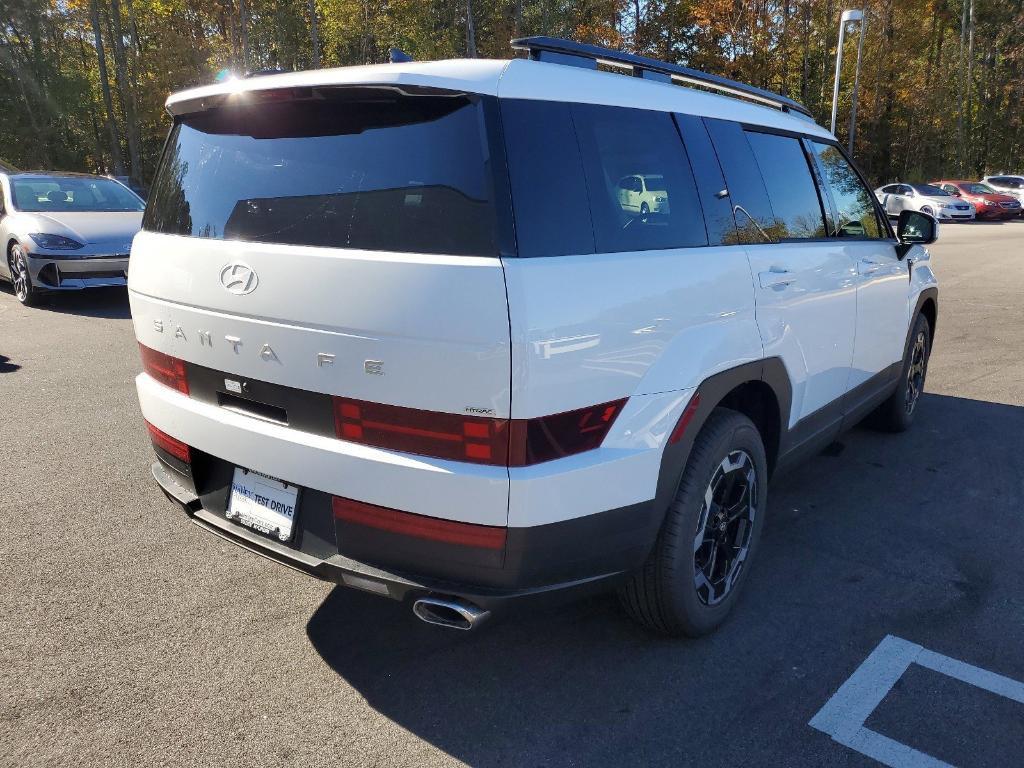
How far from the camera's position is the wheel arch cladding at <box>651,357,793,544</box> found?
250cm

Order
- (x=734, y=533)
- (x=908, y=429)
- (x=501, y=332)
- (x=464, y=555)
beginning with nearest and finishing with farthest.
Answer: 1. (x=501, y=332)
2. (x=464, y=555)
3. (x=734, y=533)
4. (x=908, y=429)

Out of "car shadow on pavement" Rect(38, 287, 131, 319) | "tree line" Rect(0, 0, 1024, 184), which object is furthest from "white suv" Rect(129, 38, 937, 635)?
"tree line" Rect(0, 0, 1024, 184)

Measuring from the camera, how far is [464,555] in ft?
7.20

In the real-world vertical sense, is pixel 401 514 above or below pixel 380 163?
below

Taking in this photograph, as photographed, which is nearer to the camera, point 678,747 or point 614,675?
point 678,747

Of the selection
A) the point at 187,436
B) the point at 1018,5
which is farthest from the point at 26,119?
the point at 1018,5

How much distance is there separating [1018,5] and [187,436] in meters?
55.5

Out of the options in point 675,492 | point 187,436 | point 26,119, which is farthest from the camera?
point 26,119

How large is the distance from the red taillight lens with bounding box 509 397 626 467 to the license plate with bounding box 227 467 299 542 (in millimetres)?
790

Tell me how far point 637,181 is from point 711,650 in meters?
1.70

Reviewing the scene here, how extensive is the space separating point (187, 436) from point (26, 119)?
43.0 meters

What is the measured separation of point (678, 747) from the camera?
237 cm

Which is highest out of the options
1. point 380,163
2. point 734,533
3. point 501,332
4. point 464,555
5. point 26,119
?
point 26,119

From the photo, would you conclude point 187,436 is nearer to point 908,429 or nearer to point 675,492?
point 675,492
